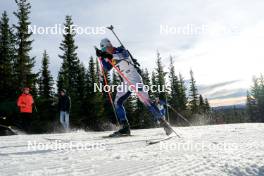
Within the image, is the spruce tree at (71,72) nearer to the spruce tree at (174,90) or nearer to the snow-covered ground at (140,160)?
the spruce tree at (174,90)

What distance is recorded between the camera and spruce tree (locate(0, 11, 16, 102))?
105 feet

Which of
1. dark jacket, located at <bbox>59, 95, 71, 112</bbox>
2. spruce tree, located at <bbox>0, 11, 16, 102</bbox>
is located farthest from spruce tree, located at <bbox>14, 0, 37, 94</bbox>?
dark jacket, located at <bbox>59, 95, 71, 112</bbox>

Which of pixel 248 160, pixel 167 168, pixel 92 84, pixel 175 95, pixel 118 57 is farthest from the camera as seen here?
pixel 175 95

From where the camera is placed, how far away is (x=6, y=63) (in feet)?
106

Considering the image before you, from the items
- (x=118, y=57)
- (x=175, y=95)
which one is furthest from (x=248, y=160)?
(x=175, y=95)

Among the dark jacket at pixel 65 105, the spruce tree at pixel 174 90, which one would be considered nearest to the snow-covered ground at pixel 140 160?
the dark jacket at pixel 65 105

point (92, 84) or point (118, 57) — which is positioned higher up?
point (92, 84)

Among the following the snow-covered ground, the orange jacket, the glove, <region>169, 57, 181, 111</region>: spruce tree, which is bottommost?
the snow-covered ground

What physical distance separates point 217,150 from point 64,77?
34986 mm

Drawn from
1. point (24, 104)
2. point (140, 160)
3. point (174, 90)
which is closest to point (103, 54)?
point (140, 160)

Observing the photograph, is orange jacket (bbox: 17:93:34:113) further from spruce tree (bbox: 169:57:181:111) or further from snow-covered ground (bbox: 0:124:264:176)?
spruce tree (bbox: 169:57:181:111)

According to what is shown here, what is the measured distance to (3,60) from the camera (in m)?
32.2

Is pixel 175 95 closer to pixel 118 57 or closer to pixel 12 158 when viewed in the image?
pixel 118 57

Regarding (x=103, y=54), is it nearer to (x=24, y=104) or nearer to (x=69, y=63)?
(x=24, y=104)
